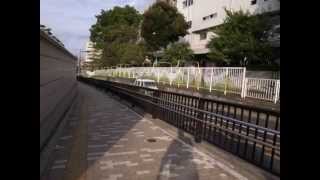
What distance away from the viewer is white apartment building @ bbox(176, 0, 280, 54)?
131 ft

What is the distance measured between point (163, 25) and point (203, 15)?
505 centimetres

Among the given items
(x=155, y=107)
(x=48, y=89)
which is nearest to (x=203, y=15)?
(x=155, y=107)

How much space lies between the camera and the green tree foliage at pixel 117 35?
60.3 meters

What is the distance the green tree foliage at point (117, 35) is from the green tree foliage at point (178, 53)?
11.1 m

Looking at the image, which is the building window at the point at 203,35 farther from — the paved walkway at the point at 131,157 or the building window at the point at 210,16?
the paved walkway at the point at 131,157

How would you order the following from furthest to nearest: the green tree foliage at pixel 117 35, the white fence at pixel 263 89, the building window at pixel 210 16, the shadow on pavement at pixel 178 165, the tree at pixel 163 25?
the green tree foliage at pixel 117 35, the tree at pixel 163 25, the building window at pixel 210 16, the white fence at pixel 263 89, the shadow on pavement at pixel 178 165

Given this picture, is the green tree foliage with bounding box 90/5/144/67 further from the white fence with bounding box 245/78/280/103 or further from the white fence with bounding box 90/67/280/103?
the white fence with bounding box 245/78/280/103

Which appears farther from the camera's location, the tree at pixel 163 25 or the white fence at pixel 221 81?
the tree at pixel 163 25

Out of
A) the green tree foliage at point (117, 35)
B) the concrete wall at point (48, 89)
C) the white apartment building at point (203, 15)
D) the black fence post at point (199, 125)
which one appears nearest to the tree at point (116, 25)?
the green tree foliage at point (117, 35)

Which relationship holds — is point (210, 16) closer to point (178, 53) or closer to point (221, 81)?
point (178, 53)

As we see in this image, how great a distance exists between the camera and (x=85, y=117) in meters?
13.9

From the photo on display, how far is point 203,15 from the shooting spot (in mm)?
48156

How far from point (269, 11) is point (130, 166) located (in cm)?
2438
